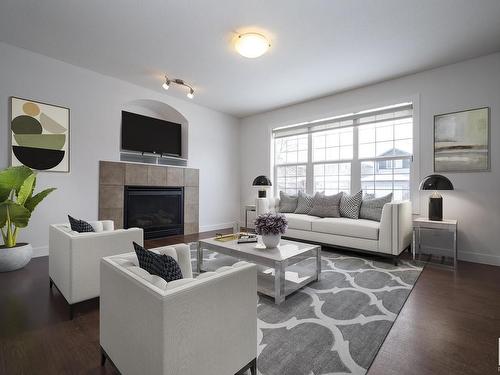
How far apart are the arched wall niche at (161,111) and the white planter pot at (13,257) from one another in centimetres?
268

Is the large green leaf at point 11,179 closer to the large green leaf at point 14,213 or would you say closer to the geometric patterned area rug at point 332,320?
the large green leaf at point 14,213

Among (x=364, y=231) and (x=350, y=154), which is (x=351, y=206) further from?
(x=350, y=154)

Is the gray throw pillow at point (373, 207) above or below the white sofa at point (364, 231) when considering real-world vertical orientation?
above

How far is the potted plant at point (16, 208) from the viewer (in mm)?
2580

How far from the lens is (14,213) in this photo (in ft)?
8.57

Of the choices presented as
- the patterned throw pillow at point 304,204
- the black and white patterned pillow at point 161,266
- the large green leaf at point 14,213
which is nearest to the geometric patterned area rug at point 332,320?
the black and white patterned pillow at point 161,266

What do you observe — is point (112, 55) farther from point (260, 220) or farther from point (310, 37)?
point (260, 220)

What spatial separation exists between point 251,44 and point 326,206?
2712mm

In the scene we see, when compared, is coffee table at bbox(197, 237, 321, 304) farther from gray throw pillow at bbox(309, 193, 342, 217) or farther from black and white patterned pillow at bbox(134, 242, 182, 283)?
gray throw pillow at bbox(309, 193, 342, 217)

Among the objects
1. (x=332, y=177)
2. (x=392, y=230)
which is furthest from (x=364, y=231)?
(x=332, y=177)

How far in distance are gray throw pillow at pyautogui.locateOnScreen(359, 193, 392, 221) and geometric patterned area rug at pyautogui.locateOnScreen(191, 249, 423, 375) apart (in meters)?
0.91

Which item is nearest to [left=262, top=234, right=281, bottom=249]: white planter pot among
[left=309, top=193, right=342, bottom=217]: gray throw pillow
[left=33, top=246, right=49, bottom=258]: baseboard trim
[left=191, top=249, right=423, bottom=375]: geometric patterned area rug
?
[left=191, top=249, right=423, bottom=375]: geometric patterned area rug

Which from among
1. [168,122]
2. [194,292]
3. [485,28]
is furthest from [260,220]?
[168,122]

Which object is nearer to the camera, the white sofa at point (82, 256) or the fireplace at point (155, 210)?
the white sofa at point (82, 256)
